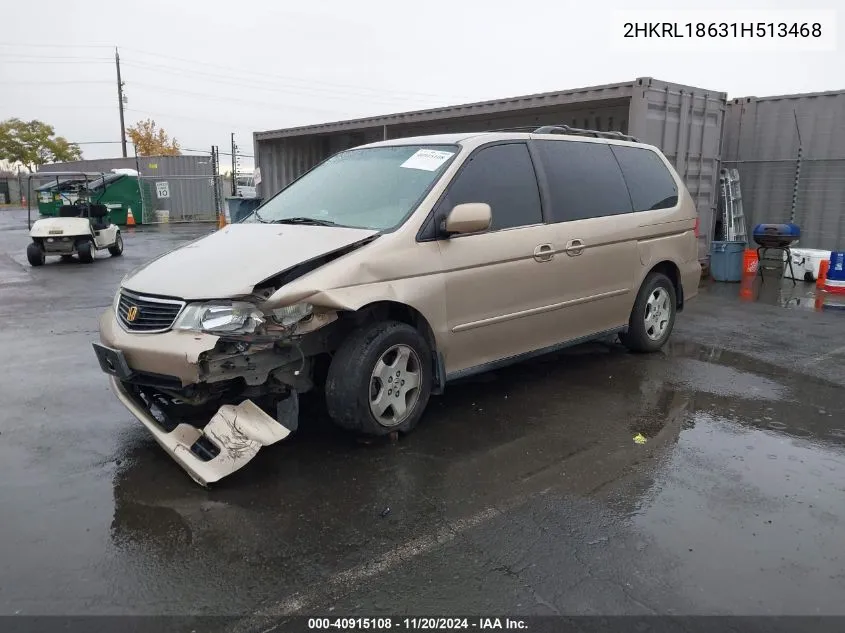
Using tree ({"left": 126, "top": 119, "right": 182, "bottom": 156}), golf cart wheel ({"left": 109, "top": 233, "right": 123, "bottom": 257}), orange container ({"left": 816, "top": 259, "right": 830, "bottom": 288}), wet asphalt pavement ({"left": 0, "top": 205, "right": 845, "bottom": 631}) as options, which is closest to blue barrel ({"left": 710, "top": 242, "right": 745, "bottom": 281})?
orange container ({"left": 816, "top": 259, "right": 830, "bottom": 288})

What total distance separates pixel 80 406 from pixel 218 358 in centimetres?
208

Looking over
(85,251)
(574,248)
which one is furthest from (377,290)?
(85,251)

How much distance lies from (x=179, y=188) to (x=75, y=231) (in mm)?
17333

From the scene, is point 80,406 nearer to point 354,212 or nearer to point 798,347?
point 354,212

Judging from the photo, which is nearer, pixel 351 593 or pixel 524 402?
pixel 351 593

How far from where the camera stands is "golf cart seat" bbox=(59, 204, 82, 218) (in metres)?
14.5

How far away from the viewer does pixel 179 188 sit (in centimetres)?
2989

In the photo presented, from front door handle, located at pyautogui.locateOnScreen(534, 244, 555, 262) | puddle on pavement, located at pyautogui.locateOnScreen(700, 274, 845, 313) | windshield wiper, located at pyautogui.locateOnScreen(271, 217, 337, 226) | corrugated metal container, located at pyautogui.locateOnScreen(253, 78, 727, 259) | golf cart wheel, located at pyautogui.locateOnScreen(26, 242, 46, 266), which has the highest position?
corrugated metal container, located at pyautogui.locateOnScreen(253, 78, 727, 259)

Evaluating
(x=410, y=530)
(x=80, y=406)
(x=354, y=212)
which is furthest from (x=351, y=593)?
(x=80, y=406)

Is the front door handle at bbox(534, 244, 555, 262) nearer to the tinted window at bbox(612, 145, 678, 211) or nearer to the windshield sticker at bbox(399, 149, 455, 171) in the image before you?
the windshield sticker at bbox(399, 149, 455, 171)

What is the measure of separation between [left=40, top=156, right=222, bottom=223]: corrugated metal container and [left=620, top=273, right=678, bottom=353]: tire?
25618 mm

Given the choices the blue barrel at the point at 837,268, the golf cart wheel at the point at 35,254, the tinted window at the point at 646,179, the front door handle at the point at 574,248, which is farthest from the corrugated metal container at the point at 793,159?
the golf cart wheel at the point at 35,254

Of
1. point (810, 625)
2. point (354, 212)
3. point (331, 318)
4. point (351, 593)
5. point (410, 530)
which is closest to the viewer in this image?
point (810, 625)

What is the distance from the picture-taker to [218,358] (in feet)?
11.5
